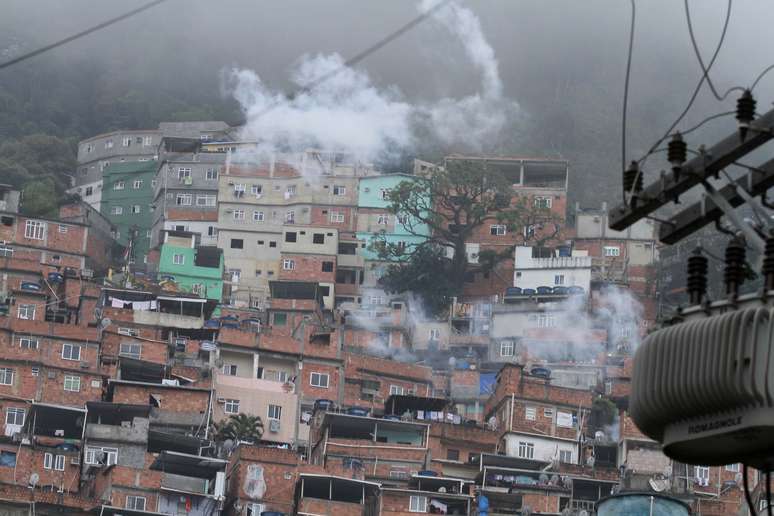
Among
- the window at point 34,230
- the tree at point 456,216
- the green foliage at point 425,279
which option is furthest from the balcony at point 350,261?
the window at point 34,230

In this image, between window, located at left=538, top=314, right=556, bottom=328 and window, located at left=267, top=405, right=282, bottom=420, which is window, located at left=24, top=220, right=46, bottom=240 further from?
window, located at left=538, top=314, right=556, bottom=328

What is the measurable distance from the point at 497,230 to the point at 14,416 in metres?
43.5

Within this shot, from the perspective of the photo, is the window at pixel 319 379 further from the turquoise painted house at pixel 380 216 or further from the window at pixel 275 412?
the turquoise painted house at pixel 380 216

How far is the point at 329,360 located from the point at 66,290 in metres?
15.1

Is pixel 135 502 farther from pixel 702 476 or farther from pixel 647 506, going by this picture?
pixel 647 506

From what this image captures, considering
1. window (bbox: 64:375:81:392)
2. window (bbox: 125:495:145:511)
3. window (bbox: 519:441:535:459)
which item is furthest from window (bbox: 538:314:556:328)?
window (bbox: 125:495:145:511)

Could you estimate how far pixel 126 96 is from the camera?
149125mm

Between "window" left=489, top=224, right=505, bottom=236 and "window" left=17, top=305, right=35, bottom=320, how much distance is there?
3286 centimetres

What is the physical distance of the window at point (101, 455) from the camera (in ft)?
229

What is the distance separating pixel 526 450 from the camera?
7712 cm

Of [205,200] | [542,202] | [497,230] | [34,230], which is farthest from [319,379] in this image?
[205,200]

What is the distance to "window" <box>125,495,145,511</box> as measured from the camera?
65375 millimetres

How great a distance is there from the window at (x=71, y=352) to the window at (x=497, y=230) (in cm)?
3783

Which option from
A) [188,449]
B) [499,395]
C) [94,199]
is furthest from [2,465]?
[94,199]
